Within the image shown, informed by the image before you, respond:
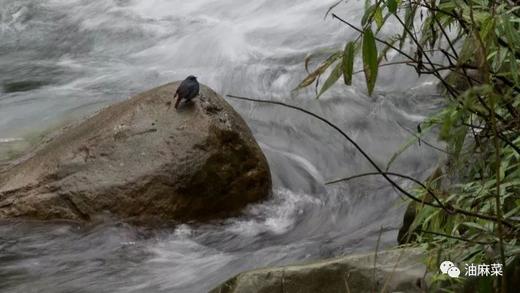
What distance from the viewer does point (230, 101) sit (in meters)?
6.83

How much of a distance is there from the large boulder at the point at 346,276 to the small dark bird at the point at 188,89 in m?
2.21

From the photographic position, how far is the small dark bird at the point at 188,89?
16.2 ft

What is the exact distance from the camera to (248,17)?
8641mm

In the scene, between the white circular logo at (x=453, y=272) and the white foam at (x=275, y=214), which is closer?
the white circular logo at (x=453, y=272)

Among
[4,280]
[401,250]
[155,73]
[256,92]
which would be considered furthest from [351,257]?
[155,73]

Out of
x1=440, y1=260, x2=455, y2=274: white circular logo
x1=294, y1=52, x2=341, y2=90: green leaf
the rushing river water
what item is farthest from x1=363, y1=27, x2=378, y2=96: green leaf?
the rushing river water

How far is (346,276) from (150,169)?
2.38 meters

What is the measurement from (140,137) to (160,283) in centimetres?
99

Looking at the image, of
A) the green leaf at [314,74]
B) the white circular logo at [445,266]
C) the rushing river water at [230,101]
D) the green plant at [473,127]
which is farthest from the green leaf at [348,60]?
the rushing river water at [230,101]

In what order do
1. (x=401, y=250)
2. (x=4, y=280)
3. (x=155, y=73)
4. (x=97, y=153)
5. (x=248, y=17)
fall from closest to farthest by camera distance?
1. (x=401, y=250)
2. (x=4, y=280)
3. (x=97, y=153)
4. (x=155, y=73)
5. (x=248, y=17)

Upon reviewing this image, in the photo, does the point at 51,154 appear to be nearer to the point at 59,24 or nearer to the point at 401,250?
the point at 401,250

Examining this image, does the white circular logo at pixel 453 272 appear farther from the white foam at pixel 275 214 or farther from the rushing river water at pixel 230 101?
the white foam at pixel 275 214

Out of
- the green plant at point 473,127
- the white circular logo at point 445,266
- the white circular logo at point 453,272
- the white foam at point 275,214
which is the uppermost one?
the green plant at point 473,127

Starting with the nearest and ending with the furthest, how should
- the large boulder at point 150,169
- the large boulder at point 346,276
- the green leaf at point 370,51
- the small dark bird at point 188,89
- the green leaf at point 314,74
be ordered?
the green leaf at point 370,51 → the green leaf at point 314,74 → the large boulder at point 346,276 → the large boulder at point 150,169 → the small dark bird at point 188,89
